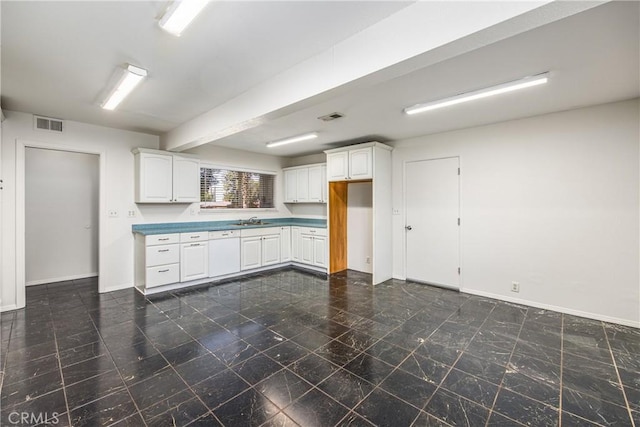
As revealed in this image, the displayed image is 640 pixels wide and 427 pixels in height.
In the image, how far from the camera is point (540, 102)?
123 inches

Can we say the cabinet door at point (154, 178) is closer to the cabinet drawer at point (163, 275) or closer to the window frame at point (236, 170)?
the window frame at point (236, 170)

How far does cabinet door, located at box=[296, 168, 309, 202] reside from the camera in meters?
6.04

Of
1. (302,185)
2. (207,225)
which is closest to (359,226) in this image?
(302,185)

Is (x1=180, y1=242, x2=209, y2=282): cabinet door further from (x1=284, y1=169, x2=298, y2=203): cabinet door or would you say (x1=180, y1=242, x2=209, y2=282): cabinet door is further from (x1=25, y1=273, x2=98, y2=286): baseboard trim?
(x1=284, y1=169, x2=298, y2=203): cabinet door

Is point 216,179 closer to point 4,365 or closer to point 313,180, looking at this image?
point 313,180

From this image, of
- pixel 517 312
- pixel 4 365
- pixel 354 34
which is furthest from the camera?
pixel 517 312

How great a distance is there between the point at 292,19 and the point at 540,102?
3.00 metres

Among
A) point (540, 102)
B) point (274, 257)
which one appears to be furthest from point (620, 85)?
point (274, 257)

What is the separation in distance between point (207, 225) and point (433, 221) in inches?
161

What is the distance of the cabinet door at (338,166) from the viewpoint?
4.91 metres

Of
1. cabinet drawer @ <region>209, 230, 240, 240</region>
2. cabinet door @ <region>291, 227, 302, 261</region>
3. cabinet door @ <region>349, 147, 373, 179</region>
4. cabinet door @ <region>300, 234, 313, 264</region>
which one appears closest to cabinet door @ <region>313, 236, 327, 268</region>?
cabinet door @ <region>300, 234, 313, 264</region>

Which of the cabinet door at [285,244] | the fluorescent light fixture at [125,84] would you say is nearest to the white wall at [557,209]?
the cabinet door at [285,244]

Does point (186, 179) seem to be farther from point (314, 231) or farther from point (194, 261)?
point (314, 231)

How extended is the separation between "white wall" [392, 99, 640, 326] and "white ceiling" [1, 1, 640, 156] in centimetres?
A: 32
